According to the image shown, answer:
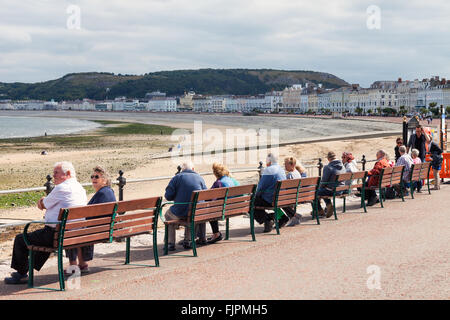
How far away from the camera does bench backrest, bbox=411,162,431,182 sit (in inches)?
487

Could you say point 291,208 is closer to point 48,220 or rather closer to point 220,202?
point 220,202

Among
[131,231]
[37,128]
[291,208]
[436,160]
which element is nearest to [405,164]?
[436,160]

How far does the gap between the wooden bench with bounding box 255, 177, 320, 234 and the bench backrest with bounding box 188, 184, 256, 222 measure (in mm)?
509

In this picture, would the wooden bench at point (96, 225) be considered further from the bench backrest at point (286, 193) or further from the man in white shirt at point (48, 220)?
the bench backrest at point (286, 193)

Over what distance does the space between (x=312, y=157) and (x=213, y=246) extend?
2465 cm

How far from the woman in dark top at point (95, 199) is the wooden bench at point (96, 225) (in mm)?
259

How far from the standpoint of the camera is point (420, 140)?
565 inches

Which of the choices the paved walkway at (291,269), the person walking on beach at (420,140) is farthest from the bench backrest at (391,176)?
the person walking on beach at (420,140)

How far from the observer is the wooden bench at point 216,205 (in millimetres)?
7145

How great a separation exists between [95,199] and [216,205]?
1697 millimetres

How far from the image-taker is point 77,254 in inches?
265

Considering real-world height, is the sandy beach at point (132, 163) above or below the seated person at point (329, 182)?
below

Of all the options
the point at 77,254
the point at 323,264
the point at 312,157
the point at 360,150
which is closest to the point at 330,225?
the point at 323,264
